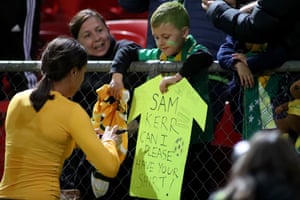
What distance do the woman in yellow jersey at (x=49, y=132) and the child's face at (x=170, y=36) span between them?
671 millimetres

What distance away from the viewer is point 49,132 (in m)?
4.47

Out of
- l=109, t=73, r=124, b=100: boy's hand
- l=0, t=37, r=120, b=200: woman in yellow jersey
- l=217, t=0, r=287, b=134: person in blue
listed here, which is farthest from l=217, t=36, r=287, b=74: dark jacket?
l=0, t=37, r=120, b=200: woman in yellow jersey

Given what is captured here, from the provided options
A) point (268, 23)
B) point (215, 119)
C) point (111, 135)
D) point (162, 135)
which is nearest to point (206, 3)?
point (268, 23)

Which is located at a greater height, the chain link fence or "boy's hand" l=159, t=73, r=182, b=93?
"boy's hand" l=159, t=73, r=182, b=93

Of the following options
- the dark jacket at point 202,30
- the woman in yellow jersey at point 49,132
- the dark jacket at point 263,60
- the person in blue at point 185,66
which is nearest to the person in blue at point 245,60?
the dark jacket at point 263,60

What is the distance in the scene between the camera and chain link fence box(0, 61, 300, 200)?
5047 mm

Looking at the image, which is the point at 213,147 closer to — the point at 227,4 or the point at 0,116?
the point at 227,4

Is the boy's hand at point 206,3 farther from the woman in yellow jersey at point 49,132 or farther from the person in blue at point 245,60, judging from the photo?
the woman in yellow jersey at point 49,132

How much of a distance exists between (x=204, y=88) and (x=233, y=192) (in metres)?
2.46

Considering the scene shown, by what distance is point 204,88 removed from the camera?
5.07m

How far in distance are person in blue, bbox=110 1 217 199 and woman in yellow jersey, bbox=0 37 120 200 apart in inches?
23.7

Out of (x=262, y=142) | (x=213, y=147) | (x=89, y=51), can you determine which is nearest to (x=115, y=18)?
(x=89, y=51)

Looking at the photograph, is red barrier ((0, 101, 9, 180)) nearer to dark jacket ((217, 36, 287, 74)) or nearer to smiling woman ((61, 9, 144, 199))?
smiling woman ((61, 9, 144, 199))

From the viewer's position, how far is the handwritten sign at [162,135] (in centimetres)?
495
